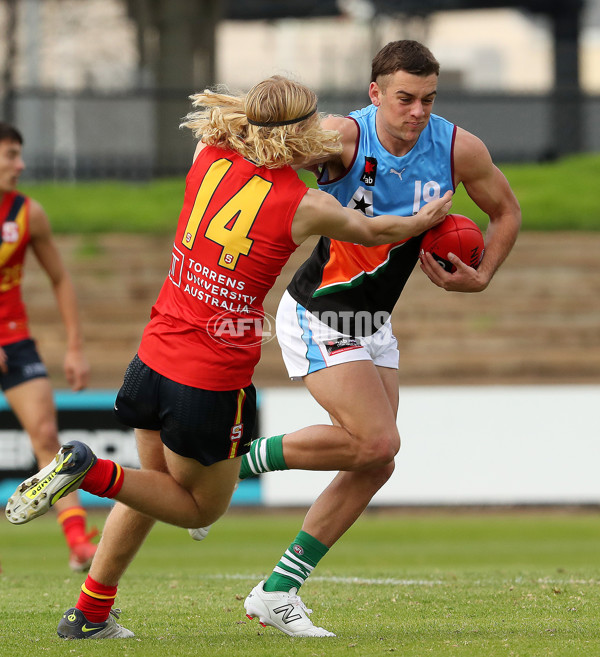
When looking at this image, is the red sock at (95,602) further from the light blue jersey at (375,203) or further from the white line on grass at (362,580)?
the white line on grass at (362,580)

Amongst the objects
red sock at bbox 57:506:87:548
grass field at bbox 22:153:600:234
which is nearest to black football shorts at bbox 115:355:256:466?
red sock at bbox 57:506:87:548

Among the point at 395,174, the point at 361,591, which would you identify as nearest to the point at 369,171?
the point at 395,174

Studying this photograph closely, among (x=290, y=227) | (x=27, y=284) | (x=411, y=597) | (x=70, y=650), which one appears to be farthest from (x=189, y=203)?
(x=27, y=284)

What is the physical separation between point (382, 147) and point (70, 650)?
2635 millimetres

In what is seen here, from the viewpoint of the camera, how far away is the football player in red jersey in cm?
445

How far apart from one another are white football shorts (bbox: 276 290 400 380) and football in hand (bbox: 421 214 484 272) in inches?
18.2

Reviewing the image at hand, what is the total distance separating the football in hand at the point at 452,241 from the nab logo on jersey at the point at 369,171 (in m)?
0.38

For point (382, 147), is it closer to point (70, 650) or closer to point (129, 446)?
point (70, 650)

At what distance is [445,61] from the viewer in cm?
2667

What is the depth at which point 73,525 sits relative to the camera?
7.43 metres

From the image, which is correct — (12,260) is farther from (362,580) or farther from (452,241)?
(452,241)

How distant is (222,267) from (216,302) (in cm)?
15

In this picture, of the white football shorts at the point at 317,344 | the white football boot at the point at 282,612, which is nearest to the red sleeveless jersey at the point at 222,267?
the white football shorts at the point at 317,344

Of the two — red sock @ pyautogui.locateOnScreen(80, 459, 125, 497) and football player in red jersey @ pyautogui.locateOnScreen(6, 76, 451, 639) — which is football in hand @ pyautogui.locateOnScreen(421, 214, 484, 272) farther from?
red sock @ pyautogui.locateOnScreen(80, 459, 125, 497)
